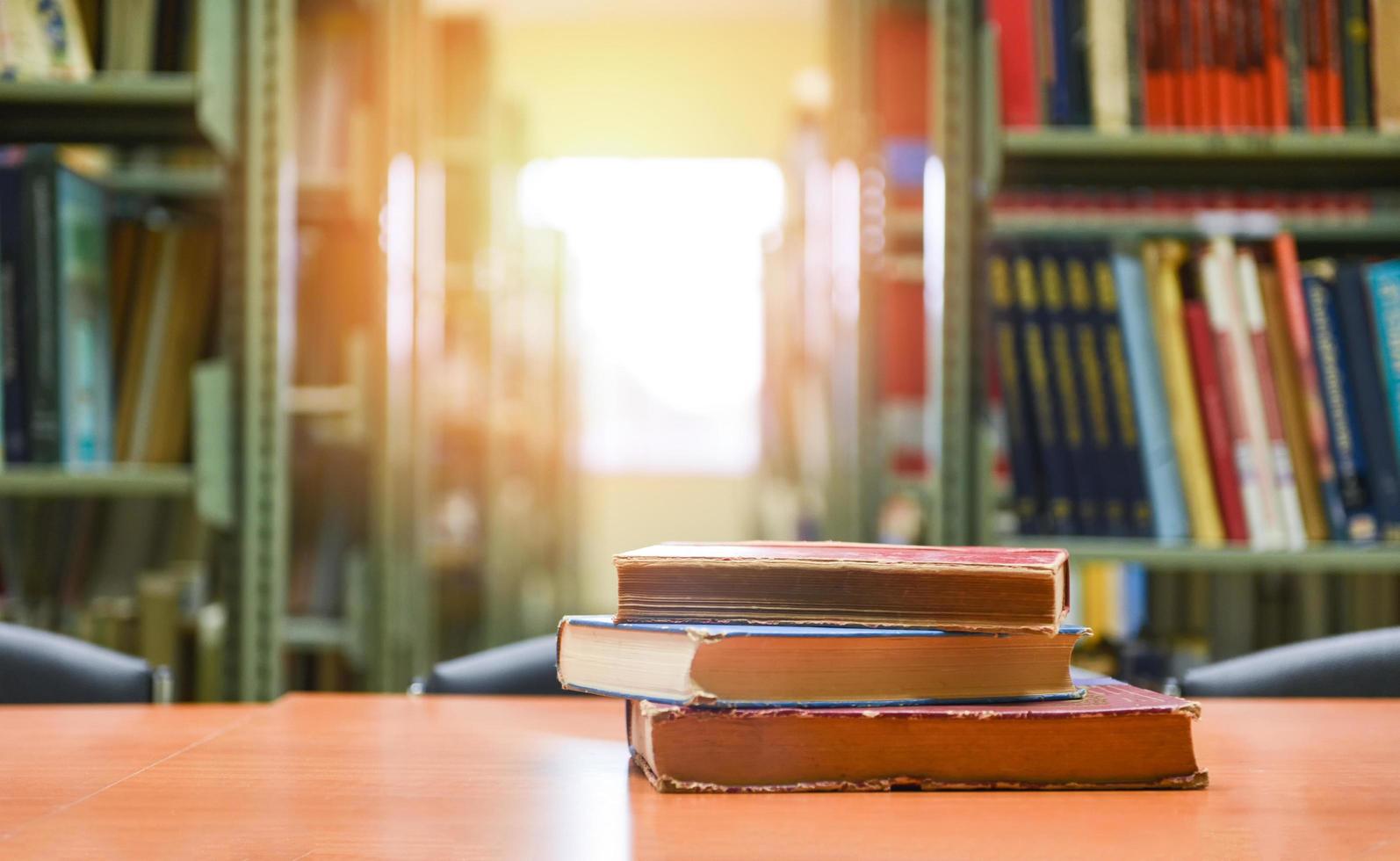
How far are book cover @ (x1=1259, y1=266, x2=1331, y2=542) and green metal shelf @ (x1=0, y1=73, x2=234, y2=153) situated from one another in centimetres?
117

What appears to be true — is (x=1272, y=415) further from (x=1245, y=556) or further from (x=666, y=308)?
(x=666, y=308)

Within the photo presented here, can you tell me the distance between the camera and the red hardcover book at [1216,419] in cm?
141

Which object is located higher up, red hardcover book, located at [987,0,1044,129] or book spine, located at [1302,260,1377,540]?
red hardcover book, located at [987,0,1044,129]

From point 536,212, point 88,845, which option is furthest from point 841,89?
point 536,212

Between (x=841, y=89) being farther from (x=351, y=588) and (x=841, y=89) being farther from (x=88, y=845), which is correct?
(x=88, y=845)

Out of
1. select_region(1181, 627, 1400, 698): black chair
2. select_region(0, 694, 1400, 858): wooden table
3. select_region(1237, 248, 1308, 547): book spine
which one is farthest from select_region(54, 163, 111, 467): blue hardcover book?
select_region(1237, 248, 1308, 547): book spine

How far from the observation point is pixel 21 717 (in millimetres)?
Result: 797

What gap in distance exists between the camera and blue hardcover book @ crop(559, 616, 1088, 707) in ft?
1.91

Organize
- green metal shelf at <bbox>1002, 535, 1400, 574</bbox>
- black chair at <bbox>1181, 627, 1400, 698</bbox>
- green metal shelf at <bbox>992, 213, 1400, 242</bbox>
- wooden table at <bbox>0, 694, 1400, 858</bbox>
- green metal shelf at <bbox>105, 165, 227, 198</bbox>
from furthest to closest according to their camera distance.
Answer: green metal shelf at <bbox>105, 165, 227, 198</bbox> < green metal shelf at <bbox>992, 213, 1400, 242</bbox> < green metal shelf at <bbox>1002, 535, 1400, 574</bbox> < black chair at <bbox>1181, 627, 1400, 698</bbox> < wooden table at <bbox>0, 694, 1400, 858</bbox>

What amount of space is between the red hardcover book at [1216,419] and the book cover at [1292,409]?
0.20 feet

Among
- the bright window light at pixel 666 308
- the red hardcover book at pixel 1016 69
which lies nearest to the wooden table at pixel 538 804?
the red hardcover book at pixel 1016 69

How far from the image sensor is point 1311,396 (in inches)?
54.9

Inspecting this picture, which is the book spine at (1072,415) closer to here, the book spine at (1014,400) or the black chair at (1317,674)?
the book spine at (1014,400)

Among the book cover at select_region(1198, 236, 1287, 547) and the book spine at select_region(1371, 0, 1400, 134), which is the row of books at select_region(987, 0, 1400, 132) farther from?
the book cover at select_region(1198, 236, 1287, 547)
